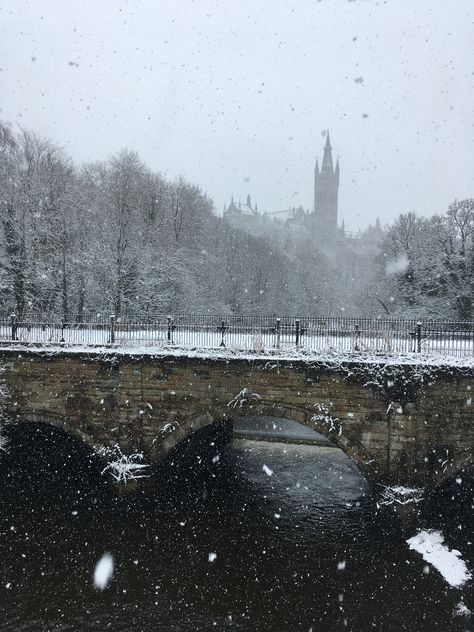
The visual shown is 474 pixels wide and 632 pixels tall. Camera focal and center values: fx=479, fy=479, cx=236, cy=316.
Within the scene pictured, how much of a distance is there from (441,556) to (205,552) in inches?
256

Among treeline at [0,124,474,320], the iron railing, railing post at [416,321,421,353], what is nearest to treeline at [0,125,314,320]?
treeline at [0,124,474,320]

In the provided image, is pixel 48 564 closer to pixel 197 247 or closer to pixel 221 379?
pixel 221 379

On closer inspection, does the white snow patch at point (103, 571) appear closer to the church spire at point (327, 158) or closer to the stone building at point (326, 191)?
the stone building at point (326, 191)

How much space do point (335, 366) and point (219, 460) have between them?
1020 centimetres

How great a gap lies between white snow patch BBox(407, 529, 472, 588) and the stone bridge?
5.45 ft

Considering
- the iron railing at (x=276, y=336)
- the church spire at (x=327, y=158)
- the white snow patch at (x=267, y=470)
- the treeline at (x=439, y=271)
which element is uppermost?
the church spire at (x=327, y=158)

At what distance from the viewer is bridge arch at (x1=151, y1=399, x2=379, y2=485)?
13734mm

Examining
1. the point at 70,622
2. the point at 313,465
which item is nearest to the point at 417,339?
the point at 313,465

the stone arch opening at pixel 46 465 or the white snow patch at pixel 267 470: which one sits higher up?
the stone arch opening at pixel 46 465

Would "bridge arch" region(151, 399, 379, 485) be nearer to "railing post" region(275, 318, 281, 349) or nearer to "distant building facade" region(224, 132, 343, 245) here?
"railing post" region(275, 318, 281, 349)

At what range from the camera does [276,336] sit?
14.9m

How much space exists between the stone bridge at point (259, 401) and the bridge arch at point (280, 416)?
0.10ft

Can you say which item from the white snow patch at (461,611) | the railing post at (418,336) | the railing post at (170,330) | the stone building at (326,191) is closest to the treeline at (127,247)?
the railing post at (170,330)

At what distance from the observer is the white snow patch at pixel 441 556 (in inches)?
481
